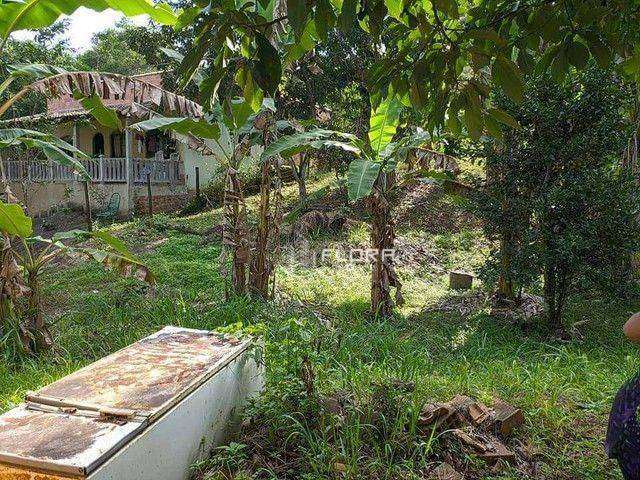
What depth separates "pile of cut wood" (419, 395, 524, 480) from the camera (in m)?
2.93

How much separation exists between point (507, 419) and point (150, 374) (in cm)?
216

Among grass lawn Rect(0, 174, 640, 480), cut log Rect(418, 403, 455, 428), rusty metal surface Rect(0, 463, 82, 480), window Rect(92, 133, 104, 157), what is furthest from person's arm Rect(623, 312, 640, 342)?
window Rect(92, 133, 104, 157)

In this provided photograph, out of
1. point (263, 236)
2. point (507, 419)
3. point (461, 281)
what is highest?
point (263, 236)

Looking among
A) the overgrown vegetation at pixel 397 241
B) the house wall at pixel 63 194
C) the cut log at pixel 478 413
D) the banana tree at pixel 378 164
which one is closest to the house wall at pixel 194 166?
the house wall at pixel 63 194

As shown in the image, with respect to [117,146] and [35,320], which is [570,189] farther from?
[117,146]

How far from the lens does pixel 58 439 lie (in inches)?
83.6

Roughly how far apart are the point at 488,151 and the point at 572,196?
3.61 ft

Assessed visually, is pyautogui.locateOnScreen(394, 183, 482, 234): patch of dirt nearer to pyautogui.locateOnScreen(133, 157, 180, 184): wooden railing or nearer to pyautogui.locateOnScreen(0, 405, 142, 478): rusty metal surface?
pyautogui.locateOnScreen(133, 157, 180, 184): wooden railing

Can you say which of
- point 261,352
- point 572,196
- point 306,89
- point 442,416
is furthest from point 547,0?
point 306,89

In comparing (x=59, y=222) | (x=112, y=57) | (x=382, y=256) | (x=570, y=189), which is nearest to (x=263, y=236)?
(x=382, y=256)

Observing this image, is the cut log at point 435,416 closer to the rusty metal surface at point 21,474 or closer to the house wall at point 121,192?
the rusty metal surface at point 21,474

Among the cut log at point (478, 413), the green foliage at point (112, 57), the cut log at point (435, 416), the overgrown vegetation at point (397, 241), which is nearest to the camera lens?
the overgrown vegetation at point (397, 241)

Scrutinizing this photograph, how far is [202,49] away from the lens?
5.77ft

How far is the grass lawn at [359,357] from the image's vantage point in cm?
291
